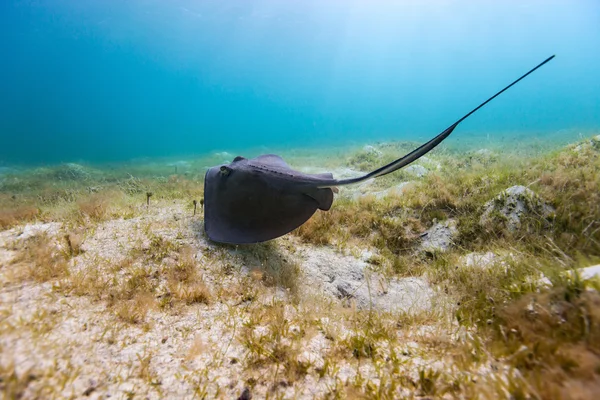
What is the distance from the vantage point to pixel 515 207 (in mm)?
3492

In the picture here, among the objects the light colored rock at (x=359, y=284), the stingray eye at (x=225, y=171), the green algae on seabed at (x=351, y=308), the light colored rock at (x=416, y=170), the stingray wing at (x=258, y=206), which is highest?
the light colored rock at (x=416, y=170)

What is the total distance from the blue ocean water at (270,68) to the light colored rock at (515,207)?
4204cm

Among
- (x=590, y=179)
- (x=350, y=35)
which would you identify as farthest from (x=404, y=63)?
(x=590, y=179)

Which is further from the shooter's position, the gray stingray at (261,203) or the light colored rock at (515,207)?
the light colored rock at (515,207)

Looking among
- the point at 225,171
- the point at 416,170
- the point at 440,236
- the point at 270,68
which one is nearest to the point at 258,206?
the point at 225,171

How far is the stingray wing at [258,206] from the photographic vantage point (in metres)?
3.08

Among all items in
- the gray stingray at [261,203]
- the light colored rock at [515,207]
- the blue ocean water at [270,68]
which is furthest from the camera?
the blue ocean water at [270,68]

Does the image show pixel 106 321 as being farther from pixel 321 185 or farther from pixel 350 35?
pixel 350 35

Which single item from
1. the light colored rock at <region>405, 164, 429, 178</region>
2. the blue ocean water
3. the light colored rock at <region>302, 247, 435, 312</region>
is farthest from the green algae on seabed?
the blue ocean water

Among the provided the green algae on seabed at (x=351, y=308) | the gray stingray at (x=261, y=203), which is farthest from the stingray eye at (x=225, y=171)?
the green algae on seabed at (x=351, y=308)

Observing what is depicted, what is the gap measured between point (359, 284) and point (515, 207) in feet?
8.66

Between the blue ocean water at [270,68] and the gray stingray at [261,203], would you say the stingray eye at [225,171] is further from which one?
the blue ocean water at [270,68]

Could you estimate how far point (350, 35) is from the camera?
308 feet

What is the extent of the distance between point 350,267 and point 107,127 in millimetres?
113867
